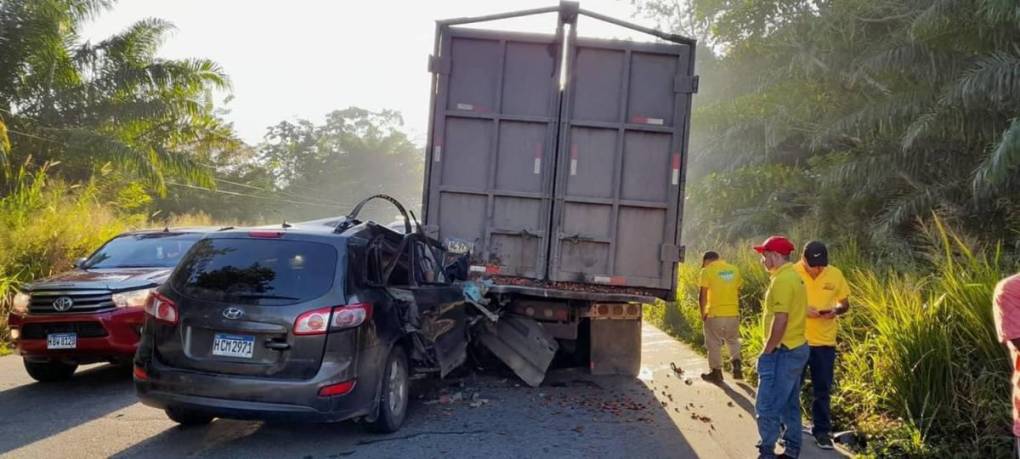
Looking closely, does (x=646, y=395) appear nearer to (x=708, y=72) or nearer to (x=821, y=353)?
(x=821, y=353)

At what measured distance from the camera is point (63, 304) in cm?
678

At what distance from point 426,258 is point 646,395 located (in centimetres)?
263

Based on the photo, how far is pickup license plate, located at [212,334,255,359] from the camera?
4832mm

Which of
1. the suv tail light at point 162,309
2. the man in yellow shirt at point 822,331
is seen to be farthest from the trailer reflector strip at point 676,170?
the suv tail light at point 162,309

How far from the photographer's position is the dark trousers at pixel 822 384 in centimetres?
571

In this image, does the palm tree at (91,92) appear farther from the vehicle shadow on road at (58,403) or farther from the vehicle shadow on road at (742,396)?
the vehicle shadow on road at (742,396)

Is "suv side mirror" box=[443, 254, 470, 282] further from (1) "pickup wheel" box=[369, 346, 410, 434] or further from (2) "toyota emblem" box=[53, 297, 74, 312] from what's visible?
(2) "toyota emblem" box=[53, 297, 74, 312]

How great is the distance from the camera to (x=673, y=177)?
24.5 feet

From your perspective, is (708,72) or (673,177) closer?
(673,177)

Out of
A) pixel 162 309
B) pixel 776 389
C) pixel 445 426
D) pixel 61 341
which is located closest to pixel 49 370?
pixel 61 341

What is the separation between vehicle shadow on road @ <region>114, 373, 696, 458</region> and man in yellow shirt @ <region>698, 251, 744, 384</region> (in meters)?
1.51

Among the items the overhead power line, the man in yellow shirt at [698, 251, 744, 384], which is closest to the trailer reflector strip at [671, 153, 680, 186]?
the man in yellow shirt at [698, 251, 744, 384]

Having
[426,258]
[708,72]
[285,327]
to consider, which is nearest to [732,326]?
[426,258]

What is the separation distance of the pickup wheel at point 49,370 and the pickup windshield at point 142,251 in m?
1.24
